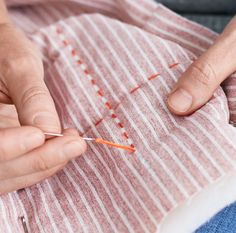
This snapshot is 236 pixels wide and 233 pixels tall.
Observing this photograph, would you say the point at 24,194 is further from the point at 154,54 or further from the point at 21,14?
the point at 21,14

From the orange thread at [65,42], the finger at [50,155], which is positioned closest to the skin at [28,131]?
the finger at [50,155]

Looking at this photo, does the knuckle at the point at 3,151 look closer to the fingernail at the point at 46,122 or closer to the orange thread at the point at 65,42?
the fingernail at the point at 46,122

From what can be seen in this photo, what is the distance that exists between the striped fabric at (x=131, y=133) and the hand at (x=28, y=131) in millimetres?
67

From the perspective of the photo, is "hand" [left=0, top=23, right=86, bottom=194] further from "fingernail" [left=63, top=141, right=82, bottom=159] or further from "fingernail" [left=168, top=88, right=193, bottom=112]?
"fingernail" [left=168, top=88, right=193, bottom=112]

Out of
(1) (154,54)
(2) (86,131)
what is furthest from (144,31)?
(2) (86,131)

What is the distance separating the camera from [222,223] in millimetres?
714

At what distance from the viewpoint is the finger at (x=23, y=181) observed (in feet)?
2.26

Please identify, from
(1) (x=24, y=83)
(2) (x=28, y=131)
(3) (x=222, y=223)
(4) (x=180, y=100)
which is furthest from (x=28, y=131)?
(3) (x=222, y=223)

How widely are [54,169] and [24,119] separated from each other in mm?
90

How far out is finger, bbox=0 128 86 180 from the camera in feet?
2.02

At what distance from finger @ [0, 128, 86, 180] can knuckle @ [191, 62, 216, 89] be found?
0.70 ft

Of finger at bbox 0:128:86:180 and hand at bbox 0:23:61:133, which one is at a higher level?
hand at bbox 0:23:61:133

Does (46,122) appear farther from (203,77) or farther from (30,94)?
(203,77)

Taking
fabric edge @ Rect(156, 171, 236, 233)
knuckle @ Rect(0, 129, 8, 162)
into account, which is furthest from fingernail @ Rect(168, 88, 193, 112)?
knuckle @ Rect(0, 129, 8, 162)
